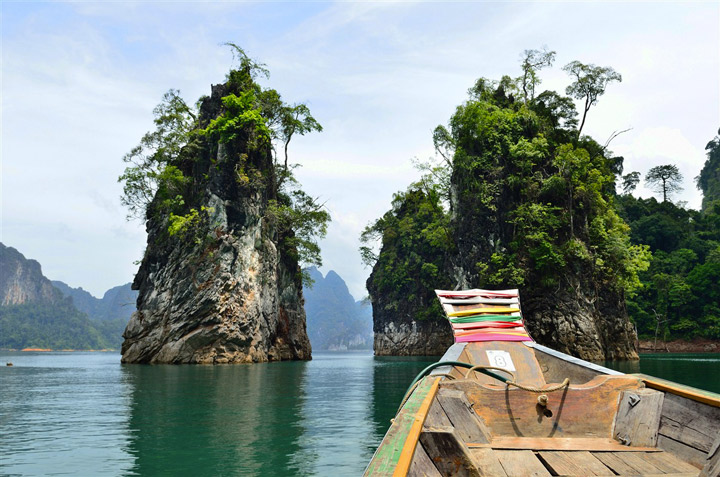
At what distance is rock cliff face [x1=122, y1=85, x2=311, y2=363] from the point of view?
30344 millimetres

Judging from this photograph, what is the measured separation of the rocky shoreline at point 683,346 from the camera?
45.0 metres

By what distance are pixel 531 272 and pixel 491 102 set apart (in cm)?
1332

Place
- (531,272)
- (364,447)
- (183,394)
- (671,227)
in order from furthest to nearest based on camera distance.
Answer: (671,227), (531,272), (183,394), (364,447)

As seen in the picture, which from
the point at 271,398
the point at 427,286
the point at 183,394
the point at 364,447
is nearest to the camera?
the point at 364,447

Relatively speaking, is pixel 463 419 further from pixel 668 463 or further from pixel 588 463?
pixel 668 463

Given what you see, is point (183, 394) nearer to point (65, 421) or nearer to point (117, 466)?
point (65, 421)

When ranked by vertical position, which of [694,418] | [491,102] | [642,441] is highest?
[491,102]

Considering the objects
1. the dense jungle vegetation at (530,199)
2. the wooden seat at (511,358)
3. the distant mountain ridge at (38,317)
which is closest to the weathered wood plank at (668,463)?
the wooden seat at (511,358)

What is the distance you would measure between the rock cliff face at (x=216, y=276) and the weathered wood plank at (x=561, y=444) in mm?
28311

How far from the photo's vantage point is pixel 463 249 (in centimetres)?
3425

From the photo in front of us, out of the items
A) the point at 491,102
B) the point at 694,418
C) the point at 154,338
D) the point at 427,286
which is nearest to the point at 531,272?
the point at 491,102

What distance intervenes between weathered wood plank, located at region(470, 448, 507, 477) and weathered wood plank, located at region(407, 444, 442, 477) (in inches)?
13.1

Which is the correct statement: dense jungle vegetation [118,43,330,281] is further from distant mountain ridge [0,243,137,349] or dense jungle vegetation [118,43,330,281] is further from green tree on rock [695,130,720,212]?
distant mountain ridge [0,243,137,349]

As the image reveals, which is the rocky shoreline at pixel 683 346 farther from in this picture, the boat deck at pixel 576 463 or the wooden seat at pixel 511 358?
the boat deck at pixel 576 463
